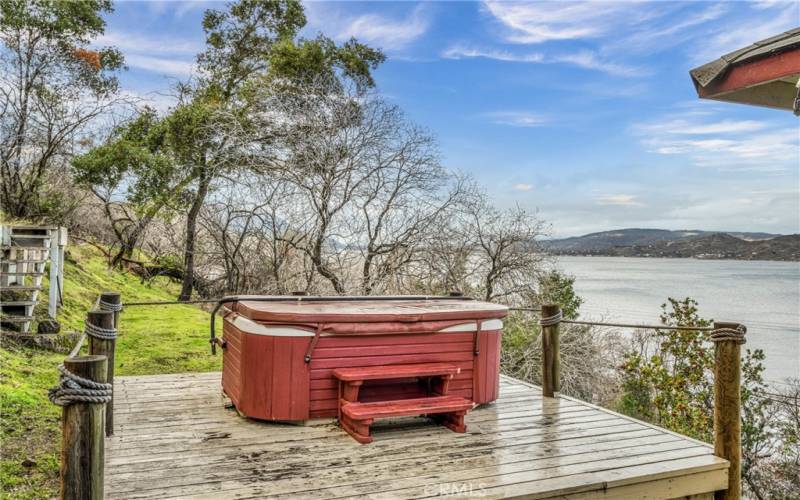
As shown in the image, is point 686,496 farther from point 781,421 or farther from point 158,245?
point 158,245

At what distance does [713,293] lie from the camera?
18219 millimetres

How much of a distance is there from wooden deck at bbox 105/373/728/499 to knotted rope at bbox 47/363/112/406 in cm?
95

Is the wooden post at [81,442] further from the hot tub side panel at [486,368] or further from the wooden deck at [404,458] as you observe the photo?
the hot tub side panel at [486,368]

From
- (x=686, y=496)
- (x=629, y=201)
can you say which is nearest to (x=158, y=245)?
(x=686, y=496)

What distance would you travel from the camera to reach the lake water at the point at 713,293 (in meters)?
Answer: 12.4

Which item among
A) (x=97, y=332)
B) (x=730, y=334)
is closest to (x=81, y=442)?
(x=97, y=332)

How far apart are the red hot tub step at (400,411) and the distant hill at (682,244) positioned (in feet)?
21.1

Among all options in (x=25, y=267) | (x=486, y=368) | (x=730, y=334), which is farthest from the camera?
(x=25, y=267)

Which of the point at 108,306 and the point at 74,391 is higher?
the point at 108,306

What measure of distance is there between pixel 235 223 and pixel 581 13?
6.37 meters

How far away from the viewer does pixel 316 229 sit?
29.0 ft

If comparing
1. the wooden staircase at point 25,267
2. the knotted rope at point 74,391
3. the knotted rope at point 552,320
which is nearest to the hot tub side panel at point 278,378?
the knotted rope at point 74,391

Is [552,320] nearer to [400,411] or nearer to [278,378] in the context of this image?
[400,411]

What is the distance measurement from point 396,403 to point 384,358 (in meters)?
0.34
